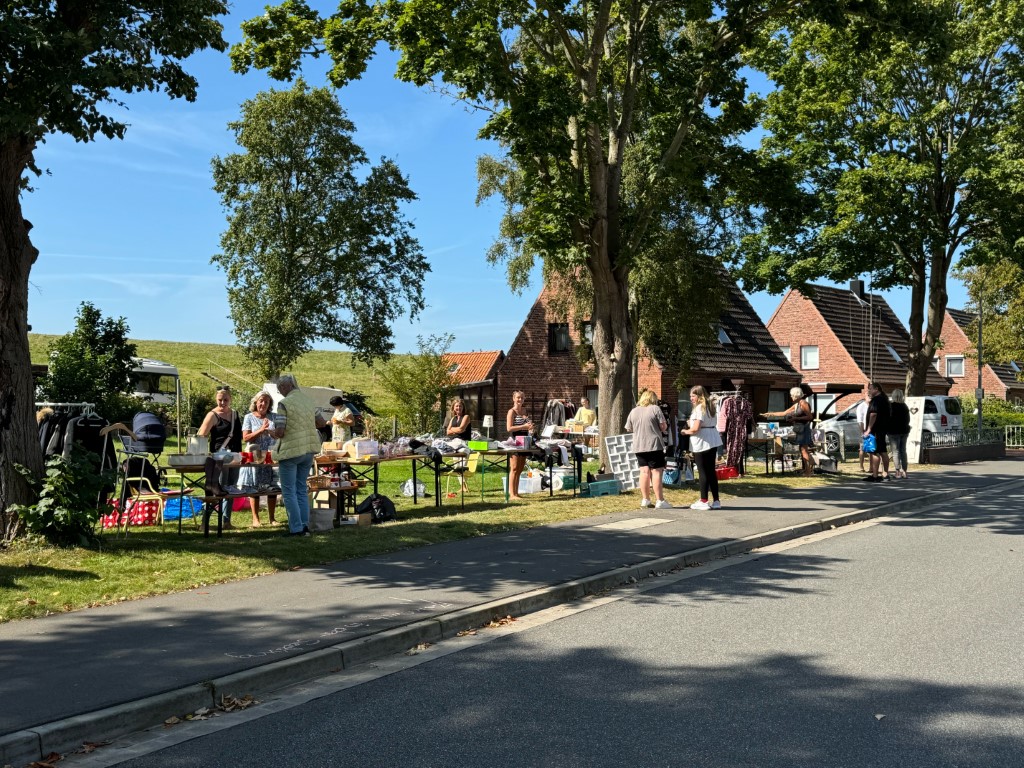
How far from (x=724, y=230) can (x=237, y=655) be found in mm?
30973

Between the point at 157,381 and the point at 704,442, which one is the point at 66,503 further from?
the point at 157,381

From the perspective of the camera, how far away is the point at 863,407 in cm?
3177

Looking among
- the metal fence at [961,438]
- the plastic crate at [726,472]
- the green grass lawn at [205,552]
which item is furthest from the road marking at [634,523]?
the metal fence at [961,438]

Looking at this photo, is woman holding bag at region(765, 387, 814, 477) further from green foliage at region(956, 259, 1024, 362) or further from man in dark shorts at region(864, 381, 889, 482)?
green foliage at region(956, 259, 1024, 362)

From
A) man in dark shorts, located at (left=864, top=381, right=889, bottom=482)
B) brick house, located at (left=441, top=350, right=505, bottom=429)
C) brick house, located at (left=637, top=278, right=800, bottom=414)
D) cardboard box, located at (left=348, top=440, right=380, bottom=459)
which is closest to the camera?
cardboard box, located at (left=348, top=440, right=380, bottom=459)

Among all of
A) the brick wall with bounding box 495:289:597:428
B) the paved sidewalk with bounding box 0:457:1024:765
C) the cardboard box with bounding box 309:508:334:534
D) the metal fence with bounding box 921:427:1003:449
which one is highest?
the brick wall with bounding box 495:289:597:428

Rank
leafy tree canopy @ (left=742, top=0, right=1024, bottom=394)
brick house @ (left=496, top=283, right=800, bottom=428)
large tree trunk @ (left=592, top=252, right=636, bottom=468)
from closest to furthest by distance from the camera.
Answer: large tree trunk @ (left=592, top=252, right=636, bottom=468), leafy tree canopy @ (left=742, top=0, right=1024, bottom=394), brick house @ (left=496, top=283, right=800, bottom=428)

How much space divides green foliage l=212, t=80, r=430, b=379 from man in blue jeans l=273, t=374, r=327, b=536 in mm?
30520

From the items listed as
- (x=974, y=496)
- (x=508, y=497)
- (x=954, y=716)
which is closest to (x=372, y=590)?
(x=954, y=716)

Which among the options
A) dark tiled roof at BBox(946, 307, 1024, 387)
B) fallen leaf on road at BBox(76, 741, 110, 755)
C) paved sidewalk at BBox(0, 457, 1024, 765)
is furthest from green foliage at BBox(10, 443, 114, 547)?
dark tiled roof at BBox(946, 307, 1024, 387)

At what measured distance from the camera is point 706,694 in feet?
18.0

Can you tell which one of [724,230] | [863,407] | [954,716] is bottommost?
[954,716]

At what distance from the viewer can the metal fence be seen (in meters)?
28.5

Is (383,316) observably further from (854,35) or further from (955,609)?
(955,609)
